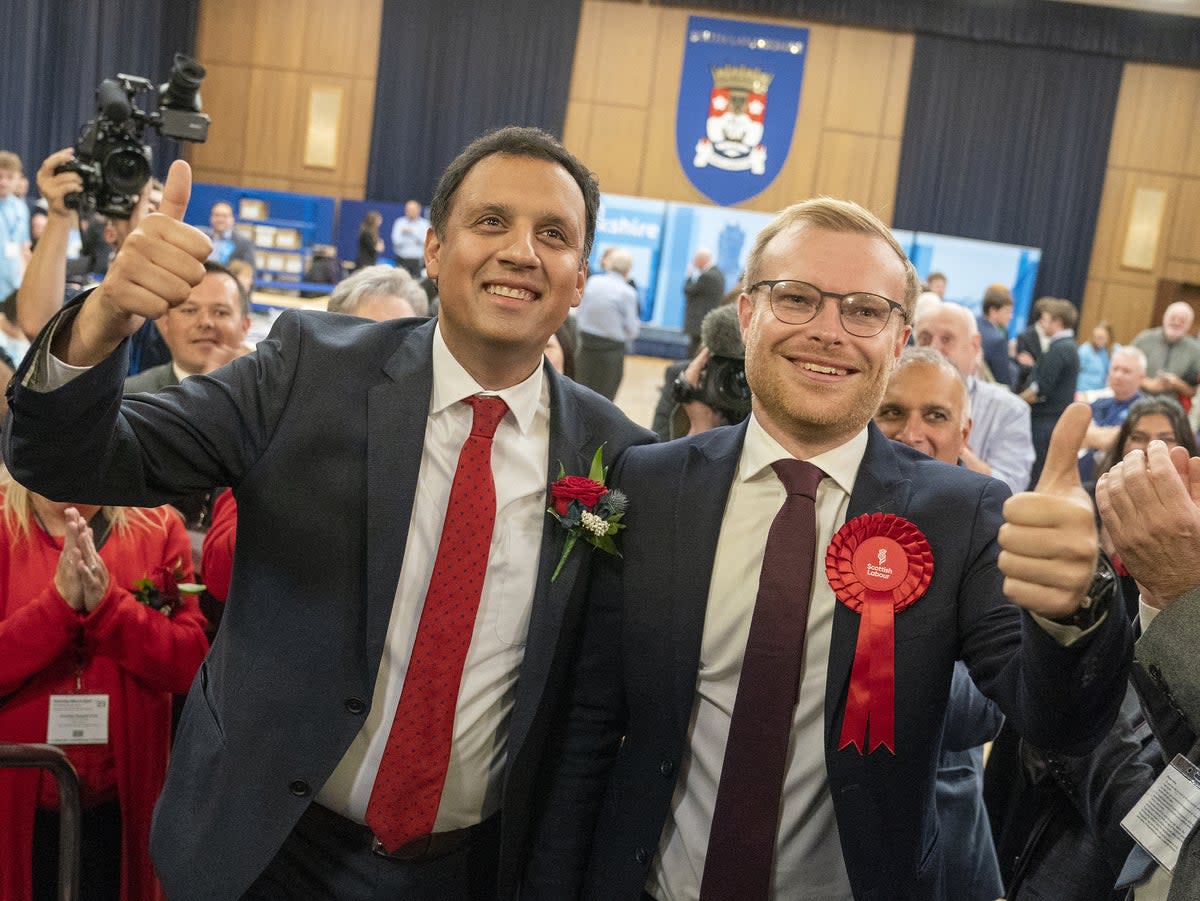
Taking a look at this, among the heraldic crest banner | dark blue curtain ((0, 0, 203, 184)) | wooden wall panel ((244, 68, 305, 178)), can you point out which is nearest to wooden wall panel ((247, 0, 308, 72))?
wooden wall panel ((244, 68, 305, 178))

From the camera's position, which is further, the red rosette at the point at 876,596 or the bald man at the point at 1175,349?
the bald man at the point at 1175,349

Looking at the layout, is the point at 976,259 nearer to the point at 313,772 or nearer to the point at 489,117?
the point at 489,117

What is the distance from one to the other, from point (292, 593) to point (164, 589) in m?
0.97

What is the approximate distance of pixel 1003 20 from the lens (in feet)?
53.2

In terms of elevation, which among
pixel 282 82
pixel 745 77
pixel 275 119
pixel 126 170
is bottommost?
pixel 126 170

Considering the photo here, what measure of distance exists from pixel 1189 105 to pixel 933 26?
139 inches

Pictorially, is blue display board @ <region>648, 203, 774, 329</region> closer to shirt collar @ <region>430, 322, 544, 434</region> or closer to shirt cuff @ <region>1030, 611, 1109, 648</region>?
shirt collar @ <region>430, 322, 544, 434</region>

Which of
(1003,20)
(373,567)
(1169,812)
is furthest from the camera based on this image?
(1003,20)

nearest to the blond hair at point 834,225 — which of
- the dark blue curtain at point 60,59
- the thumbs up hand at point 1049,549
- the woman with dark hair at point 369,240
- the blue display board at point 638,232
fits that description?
the thumbs up hand at point 1049,549

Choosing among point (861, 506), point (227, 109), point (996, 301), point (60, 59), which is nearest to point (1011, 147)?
point (996, 301)

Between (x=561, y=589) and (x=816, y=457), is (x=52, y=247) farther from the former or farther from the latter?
(x=816, y=457)

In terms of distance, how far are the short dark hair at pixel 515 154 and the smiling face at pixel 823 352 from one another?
1.17 feet

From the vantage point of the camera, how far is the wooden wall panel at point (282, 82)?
55.5ft

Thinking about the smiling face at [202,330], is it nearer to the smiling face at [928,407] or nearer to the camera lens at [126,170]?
the camera lens at [126,170]
